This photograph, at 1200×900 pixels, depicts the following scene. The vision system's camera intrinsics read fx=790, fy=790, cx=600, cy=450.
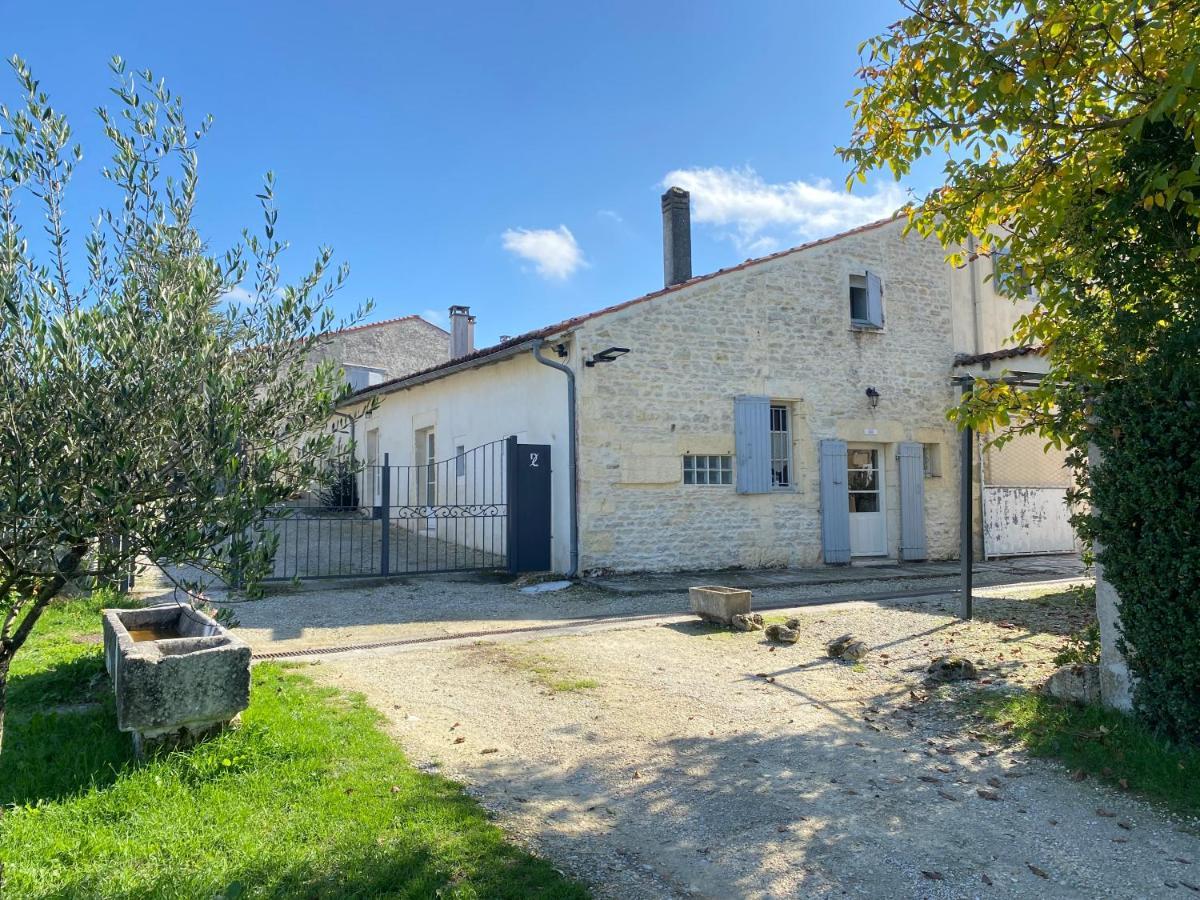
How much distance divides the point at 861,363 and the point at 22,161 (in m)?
12.4

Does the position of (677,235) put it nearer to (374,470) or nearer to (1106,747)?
(374,470)

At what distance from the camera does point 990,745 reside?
4.48m

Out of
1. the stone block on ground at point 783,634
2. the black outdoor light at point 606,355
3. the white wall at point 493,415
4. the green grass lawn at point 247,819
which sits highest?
the black outdoor light at point 606,355

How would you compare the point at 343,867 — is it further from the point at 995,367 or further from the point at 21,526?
the point at 995,367

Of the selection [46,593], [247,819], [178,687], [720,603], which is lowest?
[247,819]

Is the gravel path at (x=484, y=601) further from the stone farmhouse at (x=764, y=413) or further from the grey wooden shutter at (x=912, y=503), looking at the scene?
the grey wooden shutter at (x=912, y=503)

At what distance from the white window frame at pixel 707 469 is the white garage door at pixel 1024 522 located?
5336mm

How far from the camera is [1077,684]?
15.9ft

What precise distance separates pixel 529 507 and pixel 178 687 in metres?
7.22

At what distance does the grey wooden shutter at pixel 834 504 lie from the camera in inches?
502

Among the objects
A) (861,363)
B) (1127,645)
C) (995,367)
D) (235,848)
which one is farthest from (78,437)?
(995,367)

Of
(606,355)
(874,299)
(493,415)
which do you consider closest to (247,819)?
(606,355)

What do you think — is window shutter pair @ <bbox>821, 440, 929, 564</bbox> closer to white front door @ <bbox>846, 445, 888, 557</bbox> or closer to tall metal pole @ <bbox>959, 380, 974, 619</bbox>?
white front door @ <bbox>846, 445, 888, 557</bbox>

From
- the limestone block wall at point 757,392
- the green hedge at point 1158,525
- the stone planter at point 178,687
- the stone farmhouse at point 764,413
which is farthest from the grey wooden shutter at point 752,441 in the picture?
the stone planter at point 178,687
